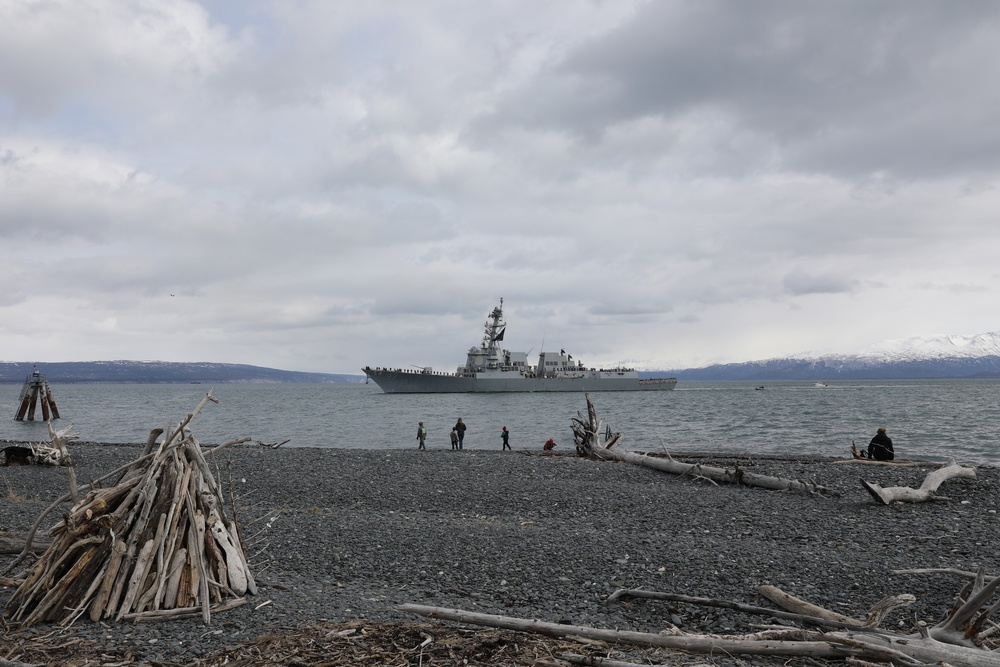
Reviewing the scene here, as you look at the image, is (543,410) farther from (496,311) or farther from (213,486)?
(213,486)

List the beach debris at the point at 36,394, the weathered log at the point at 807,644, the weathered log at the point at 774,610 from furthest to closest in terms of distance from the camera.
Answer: the beach debris at the point at 36,394
the weathered log at the point at 774,610
the weathered log at the point at 807,644

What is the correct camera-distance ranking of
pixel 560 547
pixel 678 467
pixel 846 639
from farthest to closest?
pixel 678 467 < pixel 560 547 < pixel 846 639

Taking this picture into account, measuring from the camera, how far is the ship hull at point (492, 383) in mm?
96688

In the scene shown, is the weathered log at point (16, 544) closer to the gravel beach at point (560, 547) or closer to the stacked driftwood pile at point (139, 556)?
the gravel beach at point (560, 547)

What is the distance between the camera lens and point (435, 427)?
145 ft

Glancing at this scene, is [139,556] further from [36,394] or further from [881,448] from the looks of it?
[36,394]

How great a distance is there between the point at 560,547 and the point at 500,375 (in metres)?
87.3

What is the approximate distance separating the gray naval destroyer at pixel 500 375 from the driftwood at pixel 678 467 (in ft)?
239

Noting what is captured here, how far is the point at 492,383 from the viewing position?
97.1 meters

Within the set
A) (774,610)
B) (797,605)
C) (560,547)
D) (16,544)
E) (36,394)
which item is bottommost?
(560,547)

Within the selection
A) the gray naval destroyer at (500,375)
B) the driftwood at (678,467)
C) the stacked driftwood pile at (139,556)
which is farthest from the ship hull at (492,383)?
the stacked driftwood pile at (139,556)

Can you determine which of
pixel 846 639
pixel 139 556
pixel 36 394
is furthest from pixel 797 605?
pixel 36 394

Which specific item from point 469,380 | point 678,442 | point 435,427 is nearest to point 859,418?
point 678,442

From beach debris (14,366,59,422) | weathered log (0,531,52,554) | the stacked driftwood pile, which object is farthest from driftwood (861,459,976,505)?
beach debris (14,366,59,422)
